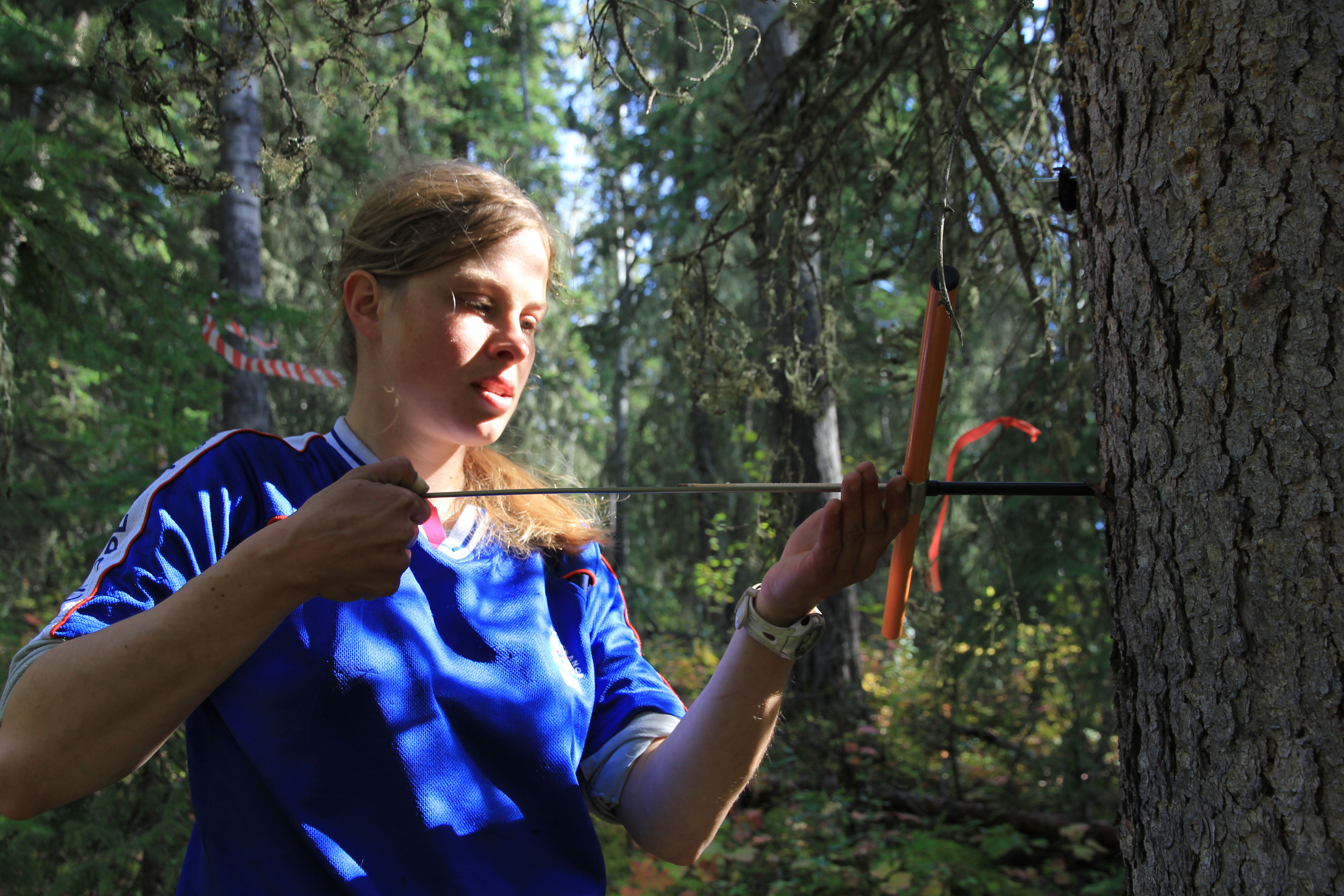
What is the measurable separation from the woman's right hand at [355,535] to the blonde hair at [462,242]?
0.43 m

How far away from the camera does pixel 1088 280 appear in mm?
1357

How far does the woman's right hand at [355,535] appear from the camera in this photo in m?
1.13

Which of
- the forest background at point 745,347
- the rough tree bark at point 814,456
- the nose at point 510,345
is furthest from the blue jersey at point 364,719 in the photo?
the rough tree bark at point 814,456

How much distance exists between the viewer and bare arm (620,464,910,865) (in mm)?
1275

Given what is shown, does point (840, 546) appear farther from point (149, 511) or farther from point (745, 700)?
point (149, 511)

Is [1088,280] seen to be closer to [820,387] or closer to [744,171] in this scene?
[820,387]

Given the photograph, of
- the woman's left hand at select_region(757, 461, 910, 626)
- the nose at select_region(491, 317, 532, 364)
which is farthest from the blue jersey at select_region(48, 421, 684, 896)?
the woman's left hand at select_region(757, 461, 910, 626)

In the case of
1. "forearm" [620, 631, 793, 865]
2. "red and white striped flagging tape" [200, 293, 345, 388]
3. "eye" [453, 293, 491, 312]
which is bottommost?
"forearm" [620, 631, 793, 865]

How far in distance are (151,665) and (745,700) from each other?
2.91ft

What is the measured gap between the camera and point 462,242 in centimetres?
155

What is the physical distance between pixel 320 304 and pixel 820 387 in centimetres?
777

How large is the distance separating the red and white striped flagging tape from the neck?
124 inches

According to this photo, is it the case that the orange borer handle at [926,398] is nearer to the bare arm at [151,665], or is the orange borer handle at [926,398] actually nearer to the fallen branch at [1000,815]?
the bare arm at [151,665]

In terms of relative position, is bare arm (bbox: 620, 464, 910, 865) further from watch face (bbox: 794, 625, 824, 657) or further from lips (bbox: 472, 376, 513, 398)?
lips (bbox: 472, 376, 513, 398)
